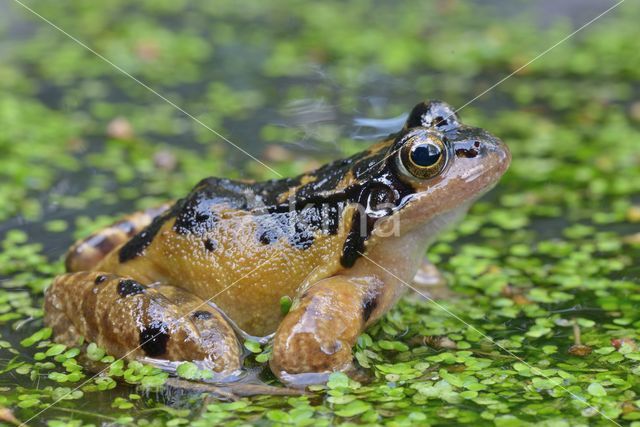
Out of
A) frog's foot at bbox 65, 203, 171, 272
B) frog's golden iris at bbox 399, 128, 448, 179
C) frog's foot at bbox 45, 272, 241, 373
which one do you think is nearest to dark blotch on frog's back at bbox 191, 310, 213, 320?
frog's foot at bbox 45, 272, 241, 373

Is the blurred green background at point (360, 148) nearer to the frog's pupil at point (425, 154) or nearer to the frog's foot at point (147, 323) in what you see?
the frog's foot at point (147, 323)

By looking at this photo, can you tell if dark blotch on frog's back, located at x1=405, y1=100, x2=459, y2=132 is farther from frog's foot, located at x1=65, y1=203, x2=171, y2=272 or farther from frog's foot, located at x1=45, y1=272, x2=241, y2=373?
frog's foot, located at x1=65, y1=203, x2=171, y2=272

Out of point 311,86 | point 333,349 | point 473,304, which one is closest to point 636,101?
point 311,86

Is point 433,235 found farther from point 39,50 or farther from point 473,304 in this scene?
point 39,50

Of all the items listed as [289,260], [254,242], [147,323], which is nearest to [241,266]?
[254,242]

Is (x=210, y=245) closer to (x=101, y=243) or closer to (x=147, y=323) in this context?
(x=147, y=323)
